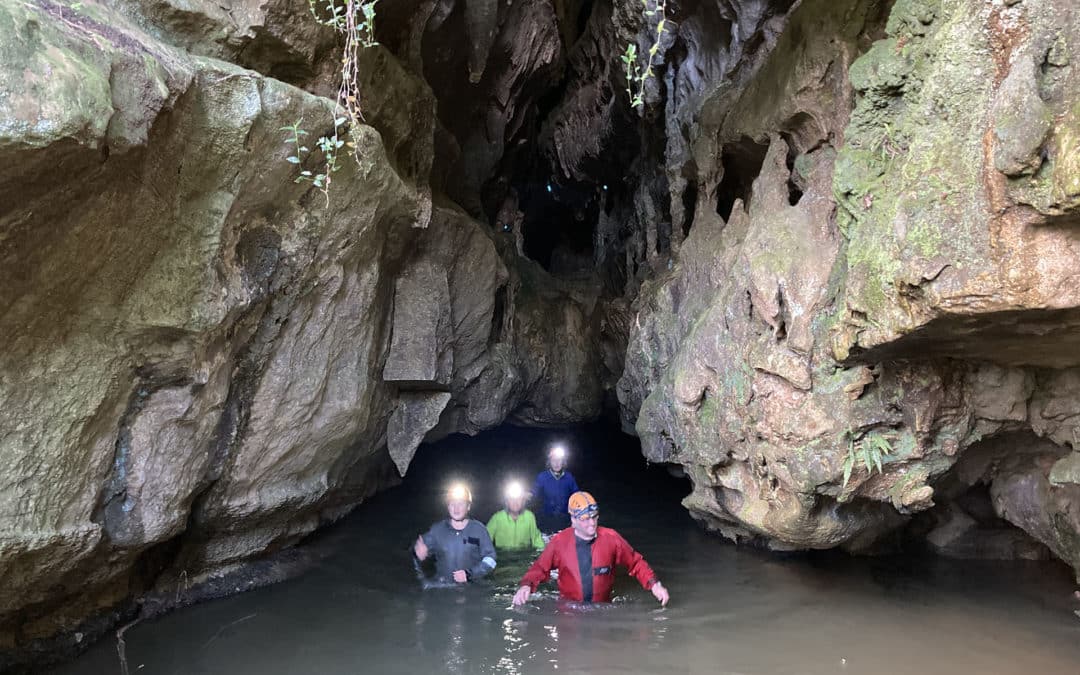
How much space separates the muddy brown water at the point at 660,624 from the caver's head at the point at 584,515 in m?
0.68

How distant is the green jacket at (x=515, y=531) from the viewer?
7.10m

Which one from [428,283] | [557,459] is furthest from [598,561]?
[428,283]

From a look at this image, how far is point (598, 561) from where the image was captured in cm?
577

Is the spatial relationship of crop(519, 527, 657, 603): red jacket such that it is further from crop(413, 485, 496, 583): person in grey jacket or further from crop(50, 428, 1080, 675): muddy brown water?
crop(413, 485, 496, 583): person in grey jacket

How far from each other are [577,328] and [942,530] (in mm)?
8059

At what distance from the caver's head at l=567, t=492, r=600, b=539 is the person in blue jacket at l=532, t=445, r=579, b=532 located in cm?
306

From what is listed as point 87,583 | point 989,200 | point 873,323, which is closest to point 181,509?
point 87,583

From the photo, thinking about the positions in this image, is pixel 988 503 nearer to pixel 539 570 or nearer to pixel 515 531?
pixel 539 570

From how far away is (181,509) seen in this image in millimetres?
5148

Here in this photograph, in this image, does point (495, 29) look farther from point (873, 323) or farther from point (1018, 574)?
point (1018, 574)

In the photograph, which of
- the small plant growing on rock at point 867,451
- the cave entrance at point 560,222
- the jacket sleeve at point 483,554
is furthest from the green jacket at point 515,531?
the cave entrance at point 560,222

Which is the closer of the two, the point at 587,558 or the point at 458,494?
the point at 587,558

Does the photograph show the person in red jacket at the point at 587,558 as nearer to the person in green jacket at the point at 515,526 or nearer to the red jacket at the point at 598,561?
the red jacket at the point at 598,561

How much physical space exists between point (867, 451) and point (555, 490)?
4.54m
